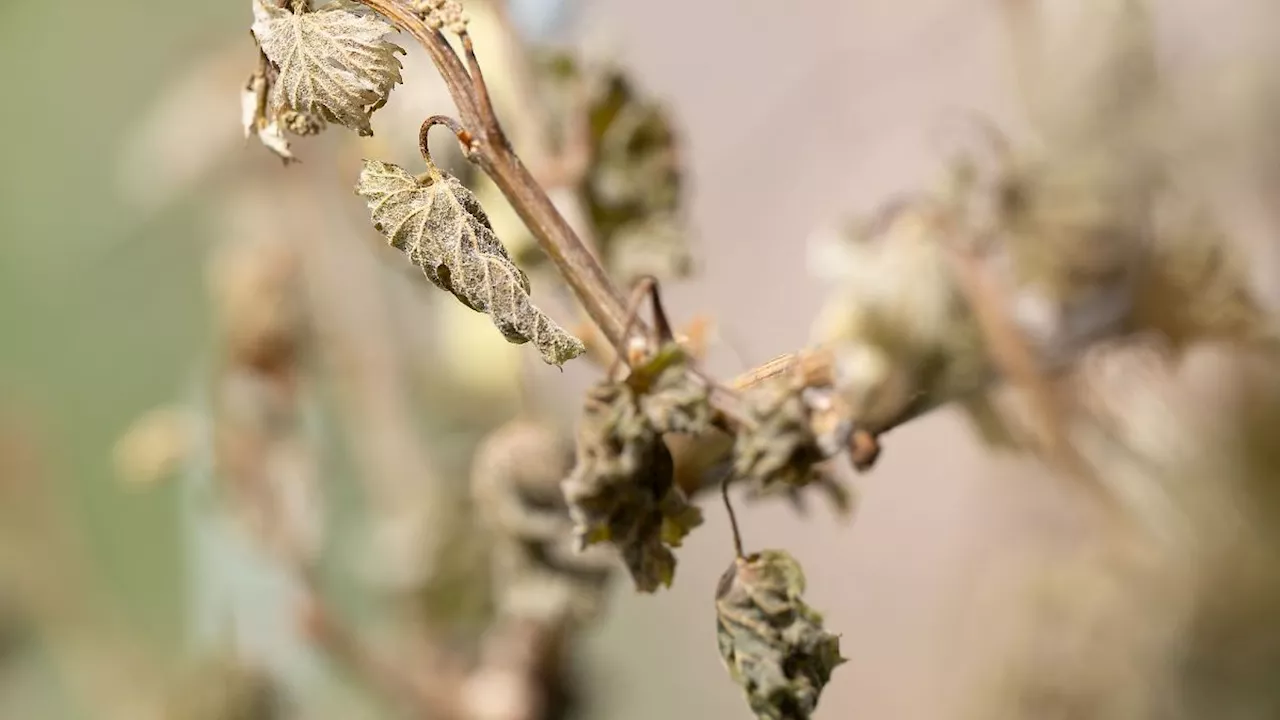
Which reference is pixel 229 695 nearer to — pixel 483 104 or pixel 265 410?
pixel 265 410

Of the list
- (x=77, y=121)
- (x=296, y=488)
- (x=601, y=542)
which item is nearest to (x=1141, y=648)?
(x=601, y=542)

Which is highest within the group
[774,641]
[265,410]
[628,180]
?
[265,410]

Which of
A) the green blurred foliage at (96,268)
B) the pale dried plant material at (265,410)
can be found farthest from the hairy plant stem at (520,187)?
the green blurred foliage at (96,268)

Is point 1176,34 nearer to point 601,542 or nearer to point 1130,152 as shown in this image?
point 1130,152

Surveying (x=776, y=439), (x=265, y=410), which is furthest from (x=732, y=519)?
(x=265, y=410)

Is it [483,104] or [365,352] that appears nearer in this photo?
[483,104]

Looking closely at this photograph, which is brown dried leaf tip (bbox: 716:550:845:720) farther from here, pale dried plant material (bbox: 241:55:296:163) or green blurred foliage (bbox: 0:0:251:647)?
green blurred foliage (bbox: 0:0:251:647)

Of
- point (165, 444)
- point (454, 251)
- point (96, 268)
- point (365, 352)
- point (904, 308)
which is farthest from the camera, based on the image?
point (96, 268)

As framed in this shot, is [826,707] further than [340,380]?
No
